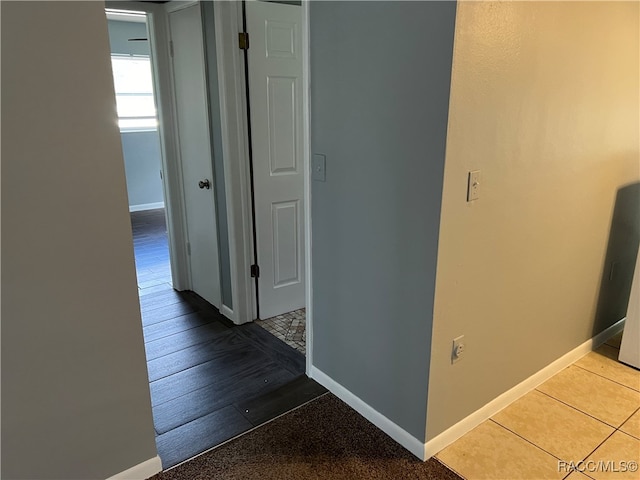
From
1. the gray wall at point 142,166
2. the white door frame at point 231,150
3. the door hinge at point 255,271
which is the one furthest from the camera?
the gray wall at point 142,166

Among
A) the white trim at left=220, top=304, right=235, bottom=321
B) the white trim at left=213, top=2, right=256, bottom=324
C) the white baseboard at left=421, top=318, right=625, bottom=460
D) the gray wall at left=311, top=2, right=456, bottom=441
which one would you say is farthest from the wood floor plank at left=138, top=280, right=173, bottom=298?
the white baseboard at left=421, top=318, right=625, bottom=460

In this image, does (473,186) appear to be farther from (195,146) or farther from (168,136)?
(168,136)

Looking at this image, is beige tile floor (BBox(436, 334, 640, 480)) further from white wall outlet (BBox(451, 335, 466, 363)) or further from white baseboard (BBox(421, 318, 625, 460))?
white wall outlet (BBox(451, 335, 466, 363))

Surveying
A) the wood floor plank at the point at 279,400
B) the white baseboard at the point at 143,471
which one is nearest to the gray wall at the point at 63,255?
the white baseboard at the point at 143,471

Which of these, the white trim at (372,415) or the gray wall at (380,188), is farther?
the white trim at (372,415)

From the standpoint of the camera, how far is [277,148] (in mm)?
2963

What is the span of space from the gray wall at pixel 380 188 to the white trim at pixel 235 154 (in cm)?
79

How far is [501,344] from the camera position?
2.15 m

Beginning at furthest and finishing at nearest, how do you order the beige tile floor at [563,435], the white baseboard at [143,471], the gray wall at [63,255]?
1. the beige tile floor at [563,435]
2. the white baseboard at [143,471]
3. the gray wall at [63,255]

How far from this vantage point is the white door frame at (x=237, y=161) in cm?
264

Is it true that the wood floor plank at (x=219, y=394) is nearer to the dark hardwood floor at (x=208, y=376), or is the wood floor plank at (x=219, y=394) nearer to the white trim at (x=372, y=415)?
the dark hardwood floor at (x=208, y=376)

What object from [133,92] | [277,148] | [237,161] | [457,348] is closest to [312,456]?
[457,348]

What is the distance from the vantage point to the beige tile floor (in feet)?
6.22

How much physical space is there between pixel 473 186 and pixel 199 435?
5.16 feet
